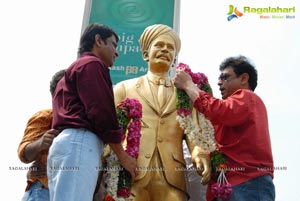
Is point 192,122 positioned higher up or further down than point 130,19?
further down

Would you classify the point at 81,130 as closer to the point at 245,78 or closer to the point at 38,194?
the point at 38,194

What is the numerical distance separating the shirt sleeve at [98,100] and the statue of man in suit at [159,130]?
3.98 feet

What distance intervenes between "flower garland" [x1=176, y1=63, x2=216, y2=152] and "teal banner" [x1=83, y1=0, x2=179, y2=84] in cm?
328

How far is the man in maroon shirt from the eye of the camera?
2.62 m

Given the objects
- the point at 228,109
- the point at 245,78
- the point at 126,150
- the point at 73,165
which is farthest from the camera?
the point at 245,78

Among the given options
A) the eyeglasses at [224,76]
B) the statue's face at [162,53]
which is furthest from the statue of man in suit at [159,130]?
the eyeglasses at [224,76]

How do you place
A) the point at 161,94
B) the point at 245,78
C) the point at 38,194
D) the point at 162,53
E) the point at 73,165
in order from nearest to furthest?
the point at 73,165
the point at 38,194
the point at 245,78
the point at 161,94
the point at 162,53

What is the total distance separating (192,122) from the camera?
4.12 m

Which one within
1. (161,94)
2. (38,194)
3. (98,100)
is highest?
(161,94)

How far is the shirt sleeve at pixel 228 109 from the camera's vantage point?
138 inches

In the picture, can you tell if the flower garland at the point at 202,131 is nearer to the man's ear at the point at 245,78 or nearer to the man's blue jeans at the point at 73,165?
the man's ear at the point at 245,78

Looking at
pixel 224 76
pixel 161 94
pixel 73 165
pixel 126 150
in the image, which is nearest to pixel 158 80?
pixel 161 94

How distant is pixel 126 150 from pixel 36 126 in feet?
2.59

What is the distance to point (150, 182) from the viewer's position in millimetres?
3918
